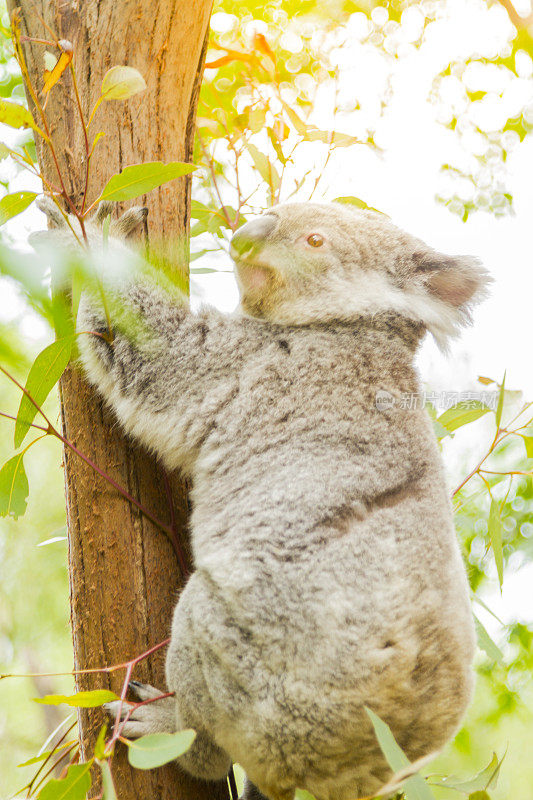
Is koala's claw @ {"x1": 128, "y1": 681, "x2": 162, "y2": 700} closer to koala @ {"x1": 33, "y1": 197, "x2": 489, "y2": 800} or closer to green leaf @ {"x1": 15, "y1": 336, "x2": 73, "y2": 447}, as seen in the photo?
koala @ {"x1": 33, "y1": 197, "x2": 489, "y2": 800}

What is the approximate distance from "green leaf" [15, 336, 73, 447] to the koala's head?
28.1 inches

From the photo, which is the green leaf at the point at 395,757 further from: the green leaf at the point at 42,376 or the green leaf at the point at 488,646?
the green leaf at the point at 42,376

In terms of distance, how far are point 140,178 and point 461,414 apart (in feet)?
4.38

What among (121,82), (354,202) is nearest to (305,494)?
(121,82)

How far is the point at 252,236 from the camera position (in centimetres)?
216

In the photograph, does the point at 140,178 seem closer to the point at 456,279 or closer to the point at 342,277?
the point at 342,277

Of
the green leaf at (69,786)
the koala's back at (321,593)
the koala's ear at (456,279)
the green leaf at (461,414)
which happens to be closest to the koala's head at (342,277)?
the koala's ear at (456,279)

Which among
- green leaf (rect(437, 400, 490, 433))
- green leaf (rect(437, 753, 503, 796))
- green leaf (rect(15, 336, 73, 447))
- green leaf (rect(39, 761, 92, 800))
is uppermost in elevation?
green leaf (rect(15, 336, 73, 447))

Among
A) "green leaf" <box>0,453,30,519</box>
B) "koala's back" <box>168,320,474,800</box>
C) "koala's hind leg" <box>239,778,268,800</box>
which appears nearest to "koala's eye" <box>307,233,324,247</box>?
"koala's back" <box>168,320,474,800</box>

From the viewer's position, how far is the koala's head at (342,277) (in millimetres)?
2266

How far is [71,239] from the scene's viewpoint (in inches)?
78.8

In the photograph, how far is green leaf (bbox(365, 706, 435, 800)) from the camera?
1315 millimetres

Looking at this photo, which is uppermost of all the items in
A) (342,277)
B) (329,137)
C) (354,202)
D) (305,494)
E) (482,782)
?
(329,137)

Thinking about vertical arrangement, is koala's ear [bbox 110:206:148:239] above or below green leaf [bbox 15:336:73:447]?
above
